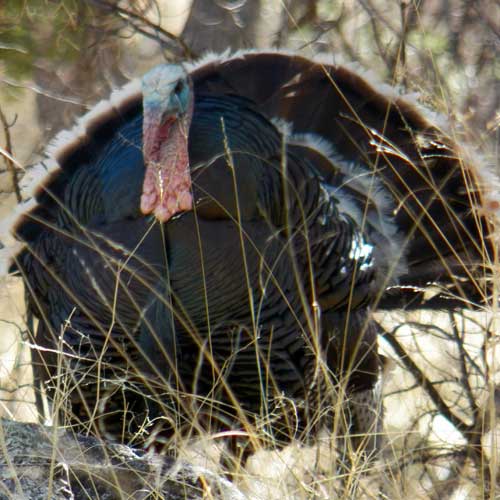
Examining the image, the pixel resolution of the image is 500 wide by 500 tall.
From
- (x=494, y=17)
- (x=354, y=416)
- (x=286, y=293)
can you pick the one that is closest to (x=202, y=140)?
(x=286, y=293)

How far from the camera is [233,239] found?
3.22 meters

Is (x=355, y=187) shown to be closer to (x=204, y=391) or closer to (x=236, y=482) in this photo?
(x=204, y=391)

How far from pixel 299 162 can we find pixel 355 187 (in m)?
0.44

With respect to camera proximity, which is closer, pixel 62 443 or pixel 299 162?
pixel 62 443

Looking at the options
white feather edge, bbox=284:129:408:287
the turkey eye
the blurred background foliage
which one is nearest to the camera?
the turkey eye

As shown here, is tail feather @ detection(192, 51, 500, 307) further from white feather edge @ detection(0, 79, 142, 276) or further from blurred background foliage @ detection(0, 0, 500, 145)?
blurred background foliage @ detection(0, 0, 500, 145)

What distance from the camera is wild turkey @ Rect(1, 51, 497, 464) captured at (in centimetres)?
306

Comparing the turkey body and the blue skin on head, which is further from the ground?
the blue skin on head

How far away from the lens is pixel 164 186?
120 inches

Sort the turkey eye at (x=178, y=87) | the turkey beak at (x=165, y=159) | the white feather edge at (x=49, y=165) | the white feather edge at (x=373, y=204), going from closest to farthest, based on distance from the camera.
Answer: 1. the turkey beak at (x=165, y=159)
2. the turkey eye at (x=178, y=87)
3. the white feather edge at (x=49, y=165)
4. the white feather edge at (x=373, y=204)

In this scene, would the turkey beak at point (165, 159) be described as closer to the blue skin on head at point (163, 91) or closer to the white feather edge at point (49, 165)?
the blue skin on head at point (163, 91)

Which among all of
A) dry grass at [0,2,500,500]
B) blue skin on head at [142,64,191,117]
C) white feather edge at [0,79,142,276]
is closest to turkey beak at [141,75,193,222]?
blue skin on head at [142,64,191,117]

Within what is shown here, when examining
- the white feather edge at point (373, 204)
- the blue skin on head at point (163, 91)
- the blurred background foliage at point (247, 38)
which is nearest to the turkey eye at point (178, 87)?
the blue skin on head at point (163, 91)

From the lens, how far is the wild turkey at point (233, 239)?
10.0ft
